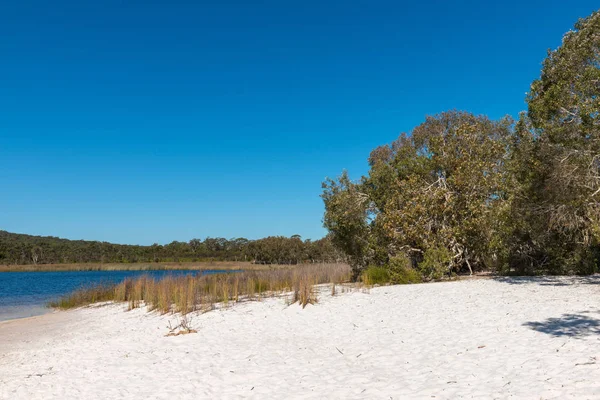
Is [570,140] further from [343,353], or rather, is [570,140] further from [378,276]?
[343,353]

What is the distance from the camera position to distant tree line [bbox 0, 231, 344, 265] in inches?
2746

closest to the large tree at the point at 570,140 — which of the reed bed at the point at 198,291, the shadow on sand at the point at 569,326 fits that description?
the shadow on sand at the point at 569,326

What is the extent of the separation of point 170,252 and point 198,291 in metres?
85.4

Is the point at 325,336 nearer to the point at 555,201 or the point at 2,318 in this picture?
the point at 555,201

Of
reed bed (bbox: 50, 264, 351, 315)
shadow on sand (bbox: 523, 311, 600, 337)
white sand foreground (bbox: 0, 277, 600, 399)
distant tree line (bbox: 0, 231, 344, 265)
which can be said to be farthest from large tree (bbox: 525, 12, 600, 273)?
distant tree line (bbox: 0, 231, 344, 265)

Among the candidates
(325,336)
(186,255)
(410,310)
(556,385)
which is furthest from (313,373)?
(186,255)

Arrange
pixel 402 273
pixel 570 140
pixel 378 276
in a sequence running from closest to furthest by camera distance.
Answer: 1. pixel 570 140
2. pixel 402 273
3. pixel 378 276

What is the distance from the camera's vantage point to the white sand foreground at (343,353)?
4.96 m

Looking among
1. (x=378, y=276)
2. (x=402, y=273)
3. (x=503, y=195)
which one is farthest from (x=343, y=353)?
(x=503, y=195)

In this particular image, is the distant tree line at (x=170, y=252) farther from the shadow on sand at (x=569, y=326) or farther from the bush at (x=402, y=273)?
the shadow on sand at (x=569, y=326)

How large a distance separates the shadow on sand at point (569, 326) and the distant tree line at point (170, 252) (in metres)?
49.2

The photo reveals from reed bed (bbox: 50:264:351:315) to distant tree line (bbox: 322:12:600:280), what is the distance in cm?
372

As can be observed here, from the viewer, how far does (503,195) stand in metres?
17.9

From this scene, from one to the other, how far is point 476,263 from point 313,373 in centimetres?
1737
